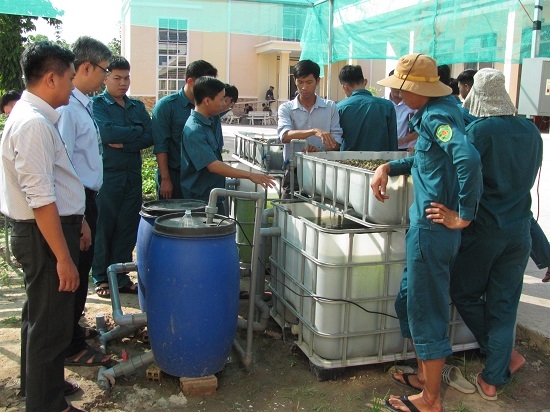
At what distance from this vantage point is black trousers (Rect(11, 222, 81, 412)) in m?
2.52

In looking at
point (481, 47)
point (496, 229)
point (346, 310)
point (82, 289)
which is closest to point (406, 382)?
point (346, 310)

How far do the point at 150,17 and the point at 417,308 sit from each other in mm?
5164

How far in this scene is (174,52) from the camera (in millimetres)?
25016

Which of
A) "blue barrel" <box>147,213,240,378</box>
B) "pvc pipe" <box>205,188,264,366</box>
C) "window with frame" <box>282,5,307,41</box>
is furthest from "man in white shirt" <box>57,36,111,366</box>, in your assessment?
"window with frame" <box>282,5,307,41</box>

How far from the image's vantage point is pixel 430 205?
2674 mm

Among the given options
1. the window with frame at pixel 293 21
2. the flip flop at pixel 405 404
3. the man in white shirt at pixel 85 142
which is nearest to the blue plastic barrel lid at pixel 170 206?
the man in white shirt at pixel 85 142

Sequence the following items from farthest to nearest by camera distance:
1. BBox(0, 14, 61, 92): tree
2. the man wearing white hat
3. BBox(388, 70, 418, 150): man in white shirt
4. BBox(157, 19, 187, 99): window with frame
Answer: BBox(157, 19, 187, 99): window with frame < BBox(0, 14, 61, 92): tree < BBox(388, 70, 418, 150): man in white shirt < the man wearing white hat

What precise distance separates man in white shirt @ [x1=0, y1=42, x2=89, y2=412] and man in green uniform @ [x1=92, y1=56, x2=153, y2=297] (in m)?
1.85

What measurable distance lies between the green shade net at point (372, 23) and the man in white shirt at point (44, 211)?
11.4 ft

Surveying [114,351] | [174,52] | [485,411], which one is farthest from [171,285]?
[174,52]

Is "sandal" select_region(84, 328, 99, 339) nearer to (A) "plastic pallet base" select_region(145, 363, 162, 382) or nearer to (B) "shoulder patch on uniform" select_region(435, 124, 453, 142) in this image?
(A) "plastic pallet base" select_region(145, 363, 162, 382)

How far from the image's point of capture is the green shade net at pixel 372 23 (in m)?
4.93

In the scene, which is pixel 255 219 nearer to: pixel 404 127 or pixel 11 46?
pixel 404 127

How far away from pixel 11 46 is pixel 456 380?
17166 millimetres
